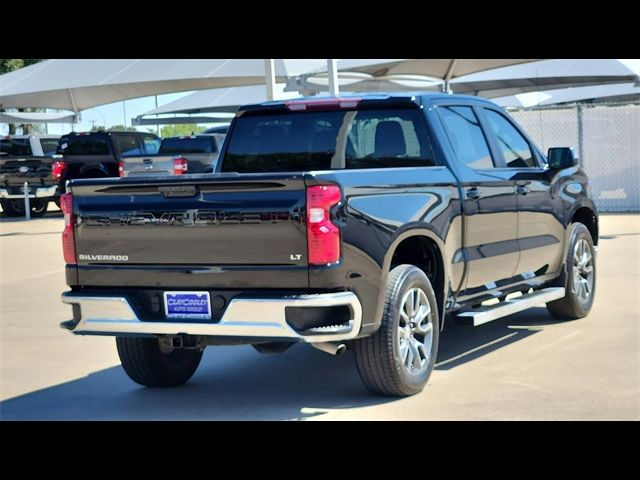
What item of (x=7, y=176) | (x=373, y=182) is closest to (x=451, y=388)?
(x=373, y=182)

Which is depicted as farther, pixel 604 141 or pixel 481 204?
pixel 604 141

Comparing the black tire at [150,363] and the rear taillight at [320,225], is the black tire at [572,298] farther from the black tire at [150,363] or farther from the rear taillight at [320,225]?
the rear taillight at [320,225]

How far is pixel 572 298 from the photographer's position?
29.7 ft

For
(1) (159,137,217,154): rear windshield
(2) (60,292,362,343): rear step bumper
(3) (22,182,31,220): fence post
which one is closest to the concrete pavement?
(2) (60,292,362,343): rear step bumper

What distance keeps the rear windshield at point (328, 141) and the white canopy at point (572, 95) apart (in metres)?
36.7

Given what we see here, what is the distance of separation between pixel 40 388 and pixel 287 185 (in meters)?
2.67

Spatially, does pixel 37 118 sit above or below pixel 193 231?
above

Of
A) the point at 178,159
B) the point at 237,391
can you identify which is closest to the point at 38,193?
the point at 178,159

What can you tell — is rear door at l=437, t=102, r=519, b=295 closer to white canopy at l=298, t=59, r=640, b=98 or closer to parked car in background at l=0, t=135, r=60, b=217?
white canopy at l=298, t=59, r=640, b=98

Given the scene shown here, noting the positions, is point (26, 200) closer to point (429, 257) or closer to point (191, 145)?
point (191, 145)

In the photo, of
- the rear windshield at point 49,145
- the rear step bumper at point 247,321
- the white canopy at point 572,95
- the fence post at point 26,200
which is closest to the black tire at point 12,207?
the fence post at point 26,200

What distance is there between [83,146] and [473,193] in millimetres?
20306

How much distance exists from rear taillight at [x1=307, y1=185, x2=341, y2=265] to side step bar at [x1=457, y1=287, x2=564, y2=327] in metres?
1.67
